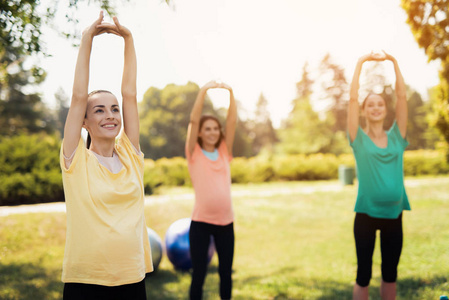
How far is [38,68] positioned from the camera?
190 inches

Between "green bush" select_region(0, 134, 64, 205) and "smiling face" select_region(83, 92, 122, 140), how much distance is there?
1129 centimetres

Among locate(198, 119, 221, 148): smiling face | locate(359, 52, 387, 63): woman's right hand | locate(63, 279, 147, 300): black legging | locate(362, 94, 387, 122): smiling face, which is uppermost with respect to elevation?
locate(359, 52, 387, 63): woman's right hand

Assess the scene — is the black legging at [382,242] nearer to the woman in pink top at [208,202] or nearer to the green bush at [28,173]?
the woman in pink top at [208,202]

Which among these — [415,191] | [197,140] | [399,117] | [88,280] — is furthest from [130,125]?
[415,191]

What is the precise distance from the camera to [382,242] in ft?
12.1

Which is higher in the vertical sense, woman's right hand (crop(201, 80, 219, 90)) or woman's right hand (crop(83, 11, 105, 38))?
woman's right hand (crop(83, 11, 105, 38))

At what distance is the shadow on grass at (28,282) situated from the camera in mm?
5625

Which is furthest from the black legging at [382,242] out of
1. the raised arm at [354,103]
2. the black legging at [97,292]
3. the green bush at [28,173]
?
the green bush at [28,173]

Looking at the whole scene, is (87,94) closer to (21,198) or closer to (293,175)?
(21,198)

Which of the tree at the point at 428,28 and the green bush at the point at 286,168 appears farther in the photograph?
the green bush at the point at 286,168

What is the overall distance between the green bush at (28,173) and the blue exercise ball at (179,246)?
7454mm

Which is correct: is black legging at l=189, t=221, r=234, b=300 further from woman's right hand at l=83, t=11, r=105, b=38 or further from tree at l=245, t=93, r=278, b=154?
tree at l=245, t=93, r=278, b=154

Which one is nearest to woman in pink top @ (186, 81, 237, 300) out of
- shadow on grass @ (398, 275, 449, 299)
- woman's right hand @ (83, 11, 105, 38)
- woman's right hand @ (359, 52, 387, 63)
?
woman's right hand @ (359, 52, 387, 63)

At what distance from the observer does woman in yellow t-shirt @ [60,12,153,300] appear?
7.07 feet
